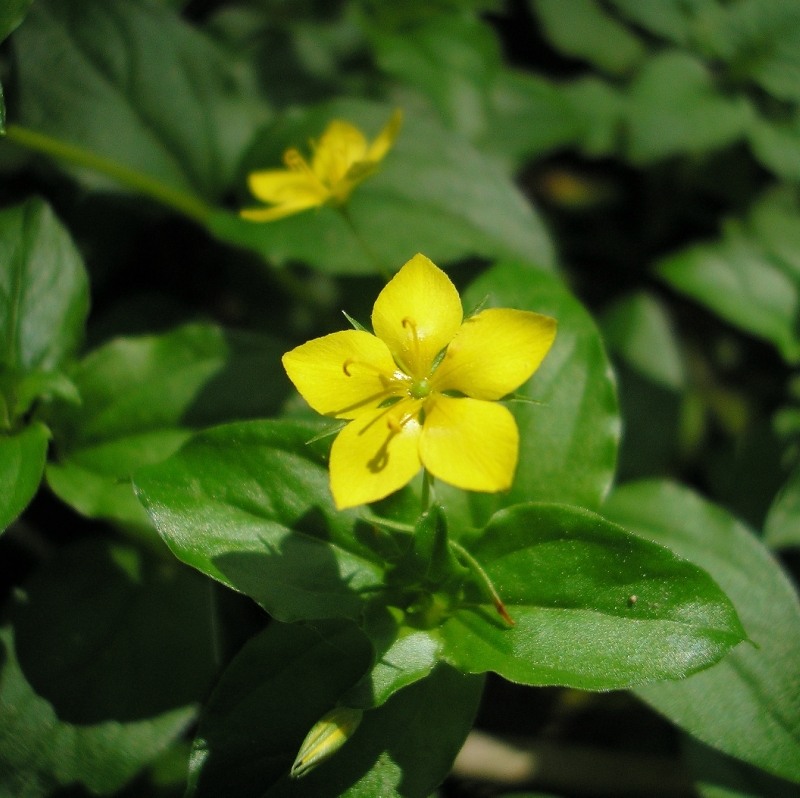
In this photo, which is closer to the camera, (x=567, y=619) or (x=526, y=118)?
(x=567, y=619)

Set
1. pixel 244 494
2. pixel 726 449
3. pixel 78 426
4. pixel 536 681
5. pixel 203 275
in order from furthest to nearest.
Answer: pixel 203 275 < pixel 726 449 < pixel 78 426 < pixel 244 494 < pixel 536 681

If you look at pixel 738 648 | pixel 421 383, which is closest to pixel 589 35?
pixel 421 383

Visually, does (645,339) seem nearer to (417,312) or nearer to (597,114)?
(597,114)

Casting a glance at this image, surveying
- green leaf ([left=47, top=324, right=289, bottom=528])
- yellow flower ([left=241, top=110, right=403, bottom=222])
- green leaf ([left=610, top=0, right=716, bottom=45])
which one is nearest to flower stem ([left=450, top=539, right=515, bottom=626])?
green leaf ([left=47, top=324, right=289, bottom=528])

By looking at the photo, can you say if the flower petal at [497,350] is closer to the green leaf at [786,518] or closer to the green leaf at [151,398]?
the green leaf at [151,398]

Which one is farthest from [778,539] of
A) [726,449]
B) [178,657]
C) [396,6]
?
[396,6]

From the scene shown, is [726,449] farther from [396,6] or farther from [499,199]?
[396,6]

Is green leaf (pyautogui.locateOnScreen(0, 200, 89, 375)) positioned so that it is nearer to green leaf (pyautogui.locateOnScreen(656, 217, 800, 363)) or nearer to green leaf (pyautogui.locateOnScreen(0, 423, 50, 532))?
green leaf (pyautogui.locateOnScreen(0, 423, 50, 532))
